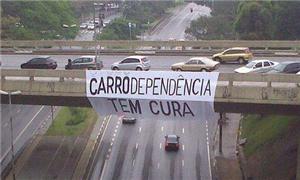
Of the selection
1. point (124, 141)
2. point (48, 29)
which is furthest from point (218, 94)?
point (48, 29)

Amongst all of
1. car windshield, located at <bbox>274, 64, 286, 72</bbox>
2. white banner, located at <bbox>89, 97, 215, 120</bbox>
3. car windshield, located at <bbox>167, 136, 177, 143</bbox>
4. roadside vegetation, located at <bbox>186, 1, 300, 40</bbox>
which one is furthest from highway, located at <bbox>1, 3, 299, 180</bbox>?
roadside vegetation, located at <bbox>186, 1, 300, 40</bbox>

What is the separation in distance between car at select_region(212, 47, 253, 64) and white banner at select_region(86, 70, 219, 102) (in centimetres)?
1464

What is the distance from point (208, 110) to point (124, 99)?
4284mm

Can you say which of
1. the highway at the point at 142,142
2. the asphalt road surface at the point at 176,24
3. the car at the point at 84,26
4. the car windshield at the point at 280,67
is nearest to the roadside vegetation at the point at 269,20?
the highway at the point at 142,142

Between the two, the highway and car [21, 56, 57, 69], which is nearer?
car [21, 56, 57, 69]

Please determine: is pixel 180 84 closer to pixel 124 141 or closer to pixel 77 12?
pixel 124 141

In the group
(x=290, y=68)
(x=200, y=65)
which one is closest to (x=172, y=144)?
(x=200, y=65)

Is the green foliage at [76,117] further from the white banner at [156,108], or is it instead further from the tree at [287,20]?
the tree at [287,20]

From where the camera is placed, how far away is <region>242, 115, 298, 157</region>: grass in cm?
3991

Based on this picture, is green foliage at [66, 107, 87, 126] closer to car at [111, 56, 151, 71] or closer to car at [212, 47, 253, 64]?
car at [111, 56, 151, 71]

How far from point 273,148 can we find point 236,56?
7.54 m

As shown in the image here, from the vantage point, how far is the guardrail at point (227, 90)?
2667 cm

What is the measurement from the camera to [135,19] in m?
121

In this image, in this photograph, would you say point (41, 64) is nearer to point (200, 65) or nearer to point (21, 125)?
point (200, 65)
